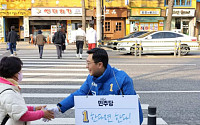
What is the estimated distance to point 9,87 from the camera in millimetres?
2633

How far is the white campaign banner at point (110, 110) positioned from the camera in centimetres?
284

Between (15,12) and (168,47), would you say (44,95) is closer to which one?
(168,47)

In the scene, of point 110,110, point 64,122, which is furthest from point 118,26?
point 110,110

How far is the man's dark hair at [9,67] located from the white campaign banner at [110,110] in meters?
0.73

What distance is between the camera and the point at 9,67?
2746 mm

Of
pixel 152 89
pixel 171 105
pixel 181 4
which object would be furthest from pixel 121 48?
pixel 181 4

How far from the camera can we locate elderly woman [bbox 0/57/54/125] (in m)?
2.57

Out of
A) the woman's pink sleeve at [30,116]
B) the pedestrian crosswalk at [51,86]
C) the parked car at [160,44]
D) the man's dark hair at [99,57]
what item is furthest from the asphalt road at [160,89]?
the parked car at [160,44]

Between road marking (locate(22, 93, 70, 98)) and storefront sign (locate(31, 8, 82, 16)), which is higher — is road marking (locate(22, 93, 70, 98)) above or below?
below

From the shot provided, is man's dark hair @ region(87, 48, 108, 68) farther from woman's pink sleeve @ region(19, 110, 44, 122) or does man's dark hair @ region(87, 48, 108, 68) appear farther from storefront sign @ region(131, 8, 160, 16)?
storefront sign @ region(131, 8, 160, 16)

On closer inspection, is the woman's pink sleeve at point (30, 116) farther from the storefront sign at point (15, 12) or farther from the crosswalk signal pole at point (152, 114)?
the storefront sign at point (15, 12)

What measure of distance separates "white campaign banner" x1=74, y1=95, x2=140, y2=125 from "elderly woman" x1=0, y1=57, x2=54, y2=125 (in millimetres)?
476

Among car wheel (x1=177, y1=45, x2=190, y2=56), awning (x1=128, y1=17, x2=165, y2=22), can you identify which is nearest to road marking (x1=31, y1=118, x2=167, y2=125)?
car wheel (x1=177, y1=45, x2=190, y2=56)

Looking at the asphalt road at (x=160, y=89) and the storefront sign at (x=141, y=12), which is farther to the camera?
the storefront sign at (x=141, y=12)
